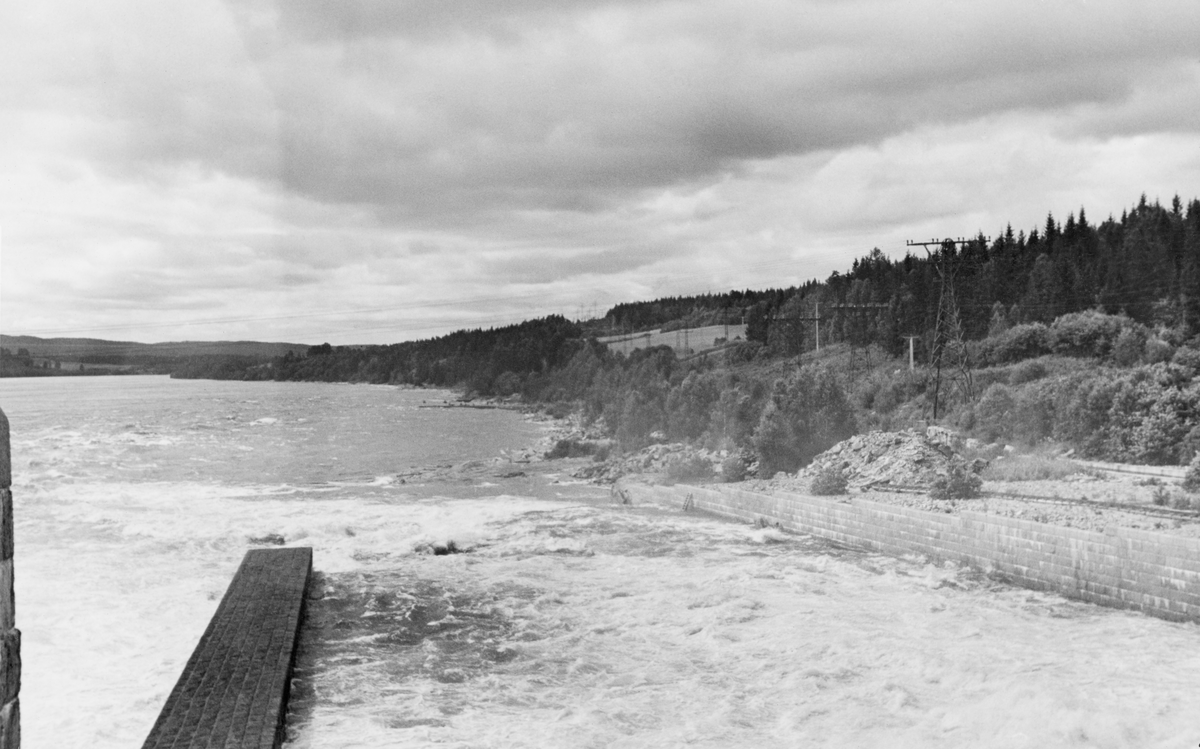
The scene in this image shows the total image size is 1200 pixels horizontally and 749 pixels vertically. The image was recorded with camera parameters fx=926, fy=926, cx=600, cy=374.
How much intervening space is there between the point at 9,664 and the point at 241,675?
25.7 ft

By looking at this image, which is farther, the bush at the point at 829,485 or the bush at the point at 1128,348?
the bush at the point at 1128,348

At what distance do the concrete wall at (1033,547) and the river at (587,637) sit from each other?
0.41 m

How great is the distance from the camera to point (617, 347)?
86188mm

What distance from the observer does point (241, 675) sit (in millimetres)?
11359

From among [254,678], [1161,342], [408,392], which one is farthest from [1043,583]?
[408,392]

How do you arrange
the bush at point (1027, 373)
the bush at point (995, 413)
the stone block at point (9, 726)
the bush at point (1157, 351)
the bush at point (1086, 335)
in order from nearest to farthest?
the stone block at point (9, 726) → the bush at point (995, 413) → the bush at point (1027, 373) → the bush at point (1157, 351) → the bush at point (1086, 335)

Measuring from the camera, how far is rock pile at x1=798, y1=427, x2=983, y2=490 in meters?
23.7

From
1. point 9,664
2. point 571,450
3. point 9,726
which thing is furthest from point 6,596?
point 571,450

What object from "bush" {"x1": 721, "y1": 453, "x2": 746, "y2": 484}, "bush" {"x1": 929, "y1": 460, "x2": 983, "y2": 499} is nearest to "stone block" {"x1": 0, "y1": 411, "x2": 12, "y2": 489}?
"bush" {"x1": 929, "y1": 460, "x2": 983, "y2": 499}

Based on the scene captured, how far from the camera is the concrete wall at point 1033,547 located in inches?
535

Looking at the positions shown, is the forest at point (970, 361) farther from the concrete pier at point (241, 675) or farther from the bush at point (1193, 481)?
the concrete pier at point (241, 675)

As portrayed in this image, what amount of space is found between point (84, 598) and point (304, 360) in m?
97.1

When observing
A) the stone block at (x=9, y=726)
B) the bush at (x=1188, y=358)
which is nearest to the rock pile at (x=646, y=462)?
the bush at (x=1188, y=358)

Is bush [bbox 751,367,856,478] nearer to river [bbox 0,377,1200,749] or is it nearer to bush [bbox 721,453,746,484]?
bush [bbox 721,453,746,484]
